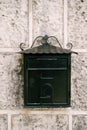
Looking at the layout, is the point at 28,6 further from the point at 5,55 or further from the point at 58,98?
the point at 58,98

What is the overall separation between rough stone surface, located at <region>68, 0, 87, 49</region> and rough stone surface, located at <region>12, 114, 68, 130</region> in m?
0.55

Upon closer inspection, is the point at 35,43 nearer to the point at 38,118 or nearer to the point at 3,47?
the point at 3,47

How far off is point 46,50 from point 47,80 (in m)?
0.21

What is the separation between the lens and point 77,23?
1.97 meters

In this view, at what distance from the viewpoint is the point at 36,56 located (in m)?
1.87

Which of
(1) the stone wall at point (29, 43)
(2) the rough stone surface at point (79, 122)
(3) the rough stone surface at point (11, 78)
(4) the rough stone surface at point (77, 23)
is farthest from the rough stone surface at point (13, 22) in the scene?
(2) the rough stone surface at point (79, 122)

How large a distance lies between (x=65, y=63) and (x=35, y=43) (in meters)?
0.27

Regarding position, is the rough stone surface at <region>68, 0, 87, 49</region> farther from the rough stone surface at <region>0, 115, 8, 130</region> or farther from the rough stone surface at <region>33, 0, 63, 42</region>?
the rough stone surface at <region>0, 115, 8, 130</region>

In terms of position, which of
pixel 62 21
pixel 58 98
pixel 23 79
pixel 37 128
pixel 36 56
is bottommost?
pixel 37 128

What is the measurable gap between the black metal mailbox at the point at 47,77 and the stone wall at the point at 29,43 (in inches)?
4.0

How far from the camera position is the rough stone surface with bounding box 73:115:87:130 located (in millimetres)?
1985

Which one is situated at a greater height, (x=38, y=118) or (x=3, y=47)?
(x=3, y=47)

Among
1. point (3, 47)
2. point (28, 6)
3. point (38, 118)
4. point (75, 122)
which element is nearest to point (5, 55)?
point (3, 47)

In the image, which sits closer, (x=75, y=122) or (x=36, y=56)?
(x=36, y=56)
